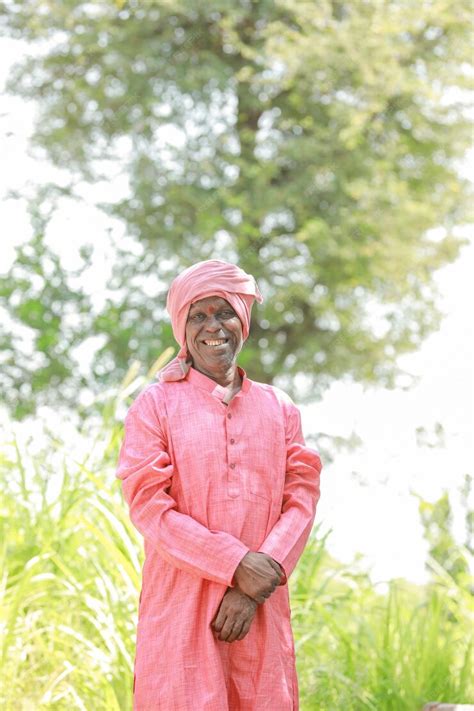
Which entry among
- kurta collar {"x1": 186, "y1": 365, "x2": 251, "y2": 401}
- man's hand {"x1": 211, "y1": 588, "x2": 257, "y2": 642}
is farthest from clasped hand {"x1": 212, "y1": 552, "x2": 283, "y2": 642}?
kurta collar {"x1": 186, "y1": 365, "x2": 251, "y2": 401}

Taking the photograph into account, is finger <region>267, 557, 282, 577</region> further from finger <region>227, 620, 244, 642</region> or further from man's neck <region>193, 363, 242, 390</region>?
man's neck <region>193, 363, 242, 390</region>

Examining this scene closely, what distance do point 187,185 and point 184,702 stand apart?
27.1 ft

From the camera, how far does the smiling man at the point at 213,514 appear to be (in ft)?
7.04

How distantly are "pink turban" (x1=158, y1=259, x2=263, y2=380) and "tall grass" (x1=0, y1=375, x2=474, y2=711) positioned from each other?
1011mm

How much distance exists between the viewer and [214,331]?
2.29m

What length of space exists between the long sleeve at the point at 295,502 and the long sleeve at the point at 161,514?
11cm

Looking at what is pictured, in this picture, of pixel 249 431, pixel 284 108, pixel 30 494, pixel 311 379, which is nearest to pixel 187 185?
pixel 284 108

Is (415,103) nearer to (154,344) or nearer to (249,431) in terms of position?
(154,344)

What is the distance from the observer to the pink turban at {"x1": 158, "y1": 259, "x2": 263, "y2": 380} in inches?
90.1

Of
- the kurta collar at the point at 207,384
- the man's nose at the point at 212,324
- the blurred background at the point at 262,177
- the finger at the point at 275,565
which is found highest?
the blurred background at the point at 262,177

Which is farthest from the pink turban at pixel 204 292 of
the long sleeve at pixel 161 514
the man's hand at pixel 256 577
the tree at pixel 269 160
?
the tree at pixel 269 160

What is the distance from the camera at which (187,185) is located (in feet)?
32.8

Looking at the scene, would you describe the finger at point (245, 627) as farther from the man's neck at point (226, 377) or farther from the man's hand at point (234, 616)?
the man's neck at point (226, 377)

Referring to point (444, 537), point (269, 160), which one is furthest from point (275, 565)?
point (269, 160)
